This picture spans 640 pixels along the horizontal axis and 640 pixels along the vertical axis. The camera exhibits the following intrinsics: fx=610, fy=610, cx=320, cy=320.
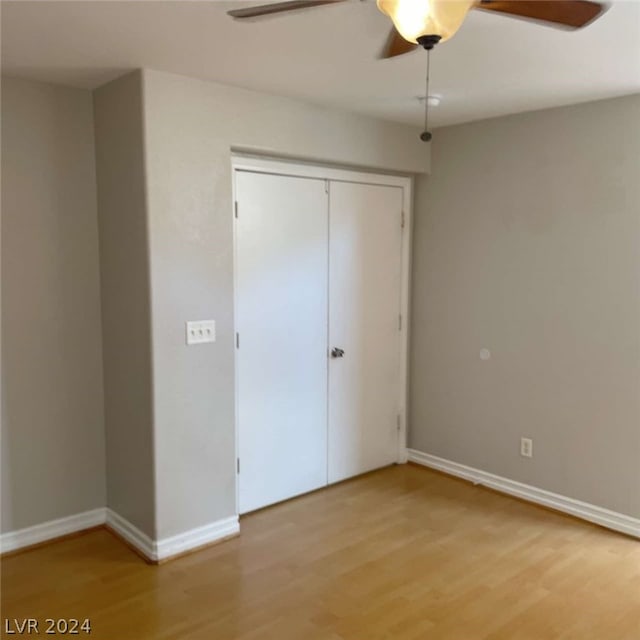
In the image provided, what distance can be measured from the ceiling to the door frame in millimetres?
394

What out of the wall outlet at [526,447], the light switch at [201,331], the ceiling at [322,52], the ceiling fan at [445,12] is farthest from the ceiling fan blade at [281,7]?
the wall outlet at [526,447]

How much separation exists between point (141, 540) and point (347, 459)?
1439 mm

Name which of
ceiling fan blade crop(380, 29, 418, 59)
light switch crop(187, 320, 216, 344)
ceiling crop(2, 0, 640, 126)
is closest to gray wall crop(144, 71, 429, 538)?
light switch crop(187, 320, 216, 344)

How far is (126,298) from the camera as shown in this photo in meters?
3.00

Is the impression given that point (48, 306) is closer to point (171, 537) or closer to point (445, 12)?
point (171, 537)

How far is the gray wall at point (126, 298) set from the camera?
9.34 feet

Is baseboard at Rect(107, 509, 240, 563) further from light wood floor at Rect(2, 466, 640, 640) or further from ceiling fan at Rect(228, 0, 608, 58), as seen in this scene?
ceiling fan at Rect(228, 0, 608, 58)

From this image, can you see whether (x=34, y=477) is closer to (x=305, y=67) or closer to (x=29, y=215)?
(x=29, y=215)

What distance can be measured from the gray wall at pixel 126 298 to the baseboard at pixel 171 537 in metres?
0.05

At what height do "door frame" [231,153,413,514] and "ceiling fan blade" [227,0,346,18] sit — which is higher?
"ceiling fan blade" [227,0,346,18]

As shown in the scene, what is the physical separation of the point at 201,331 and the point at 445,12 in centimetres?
195

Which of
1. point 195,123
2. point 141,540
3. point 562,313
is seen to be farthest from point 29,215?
point 562,313

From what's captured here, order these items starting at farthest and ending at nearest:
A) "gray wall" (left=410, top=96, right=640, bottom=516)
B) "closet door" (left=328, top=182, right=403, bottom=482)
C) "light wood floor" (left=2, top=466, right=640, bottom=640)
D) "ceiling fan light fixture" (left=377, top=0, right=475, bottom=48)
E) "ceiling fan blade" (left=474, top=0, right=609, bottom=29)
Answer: "closet door" (left=328, top=182, right=403, bottom=482) → "gray wall" (left=410, top=96, right=640, bottom=516) → "light wood floor" (left=2, top=466, right=640, bottom=640) → "ceiling fan blade" (left=474, top=0, right=609, bottom=29) → "ceiling fan light fixture" (left=377, top=0, right=475, bottom=48)

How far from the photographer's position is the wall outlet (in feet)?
12.0
